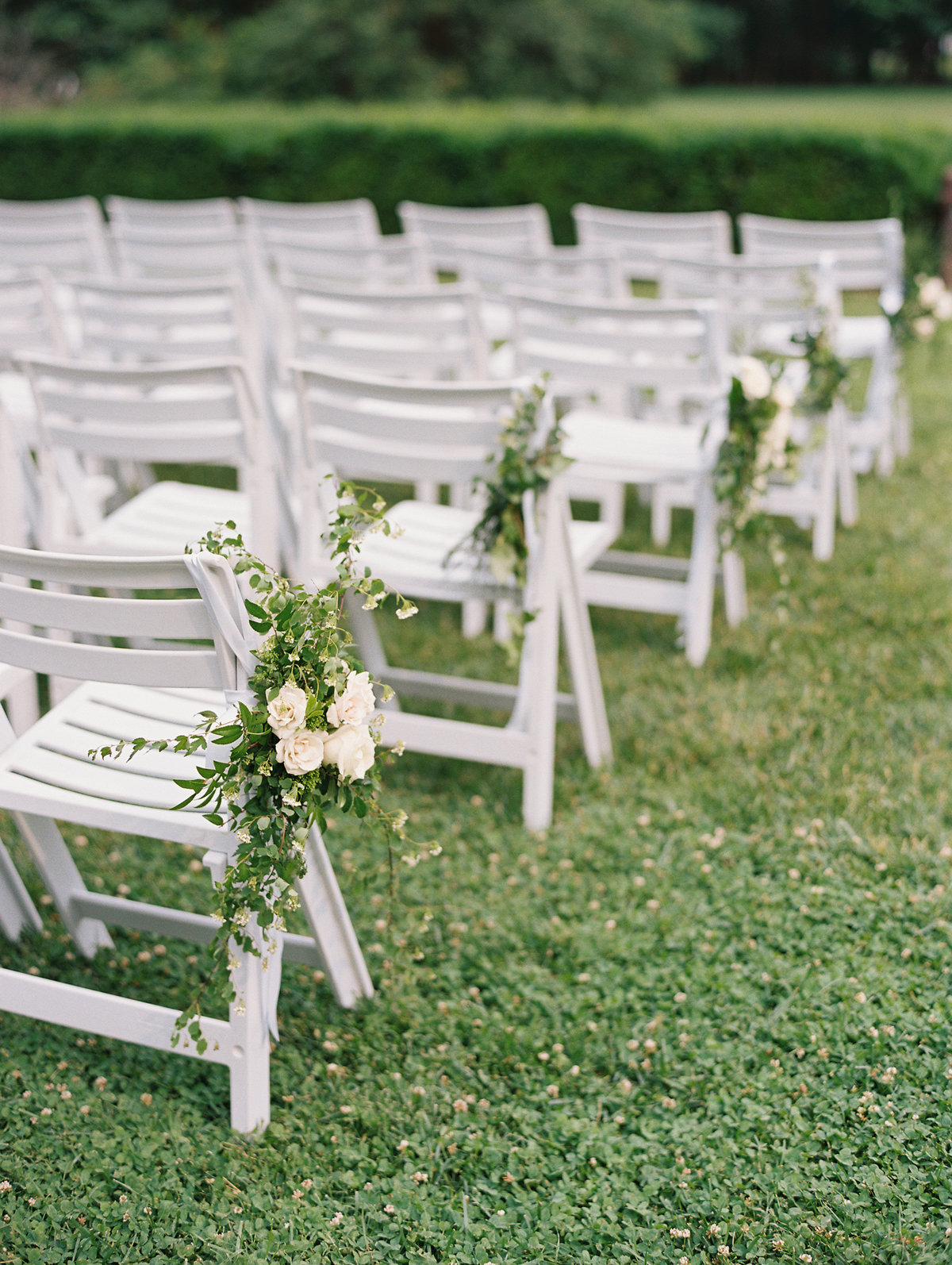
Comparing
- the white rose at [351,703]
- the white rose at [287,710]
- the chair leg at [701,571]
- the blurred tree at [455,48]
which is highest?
the white rose at [287,710]

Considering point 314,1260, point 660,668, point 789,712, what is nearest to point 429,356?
point 660,668

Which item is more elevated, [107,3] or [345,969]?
[345,969]

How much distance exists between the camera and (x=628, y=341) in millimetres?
3908

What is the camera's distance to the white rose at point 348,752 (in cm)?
192

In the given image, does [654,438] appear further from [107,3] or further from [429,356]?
[107,3]

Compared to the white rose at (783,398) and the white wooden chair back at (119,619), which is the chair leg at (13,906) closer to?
the white wooden chair back at (119,619)

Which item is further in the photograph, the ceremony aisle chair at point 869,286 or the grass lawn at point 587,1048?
the ceremony aisle chair at point 869,286

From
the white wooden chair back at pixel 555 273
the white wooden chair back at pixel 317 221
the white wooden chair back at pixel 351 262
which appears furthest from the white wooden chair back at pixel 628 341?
the white wooden chair back at pixel 317 221

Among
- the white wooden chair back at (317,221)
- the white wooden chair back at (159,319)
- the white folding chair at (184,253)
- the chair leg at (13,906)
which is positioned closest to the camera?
the chair leg at (13,906)

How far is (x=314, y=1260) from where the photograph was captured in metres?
1.99

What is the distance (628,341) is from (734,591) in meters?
0.97

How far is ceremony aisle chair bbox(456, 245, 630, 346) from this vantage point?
185 inches

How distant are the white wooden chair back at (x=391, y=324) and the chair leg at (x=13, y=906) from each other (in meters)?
1.79

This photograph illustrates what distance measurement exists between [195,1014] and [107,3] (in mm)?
28533
